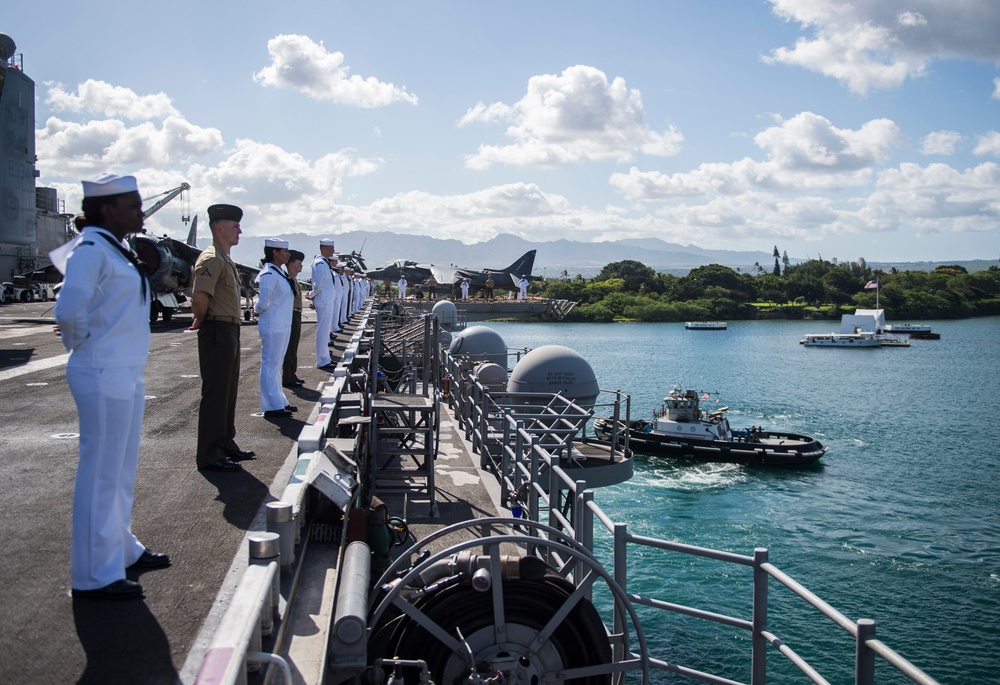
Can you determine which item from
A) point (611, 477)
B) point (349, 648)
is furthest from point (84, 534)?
point (611, 477)

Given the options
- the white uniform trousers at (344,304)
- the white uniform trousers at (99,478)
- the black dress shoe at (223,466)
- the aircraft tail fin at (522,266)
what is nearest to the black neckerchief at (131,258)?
the white uniform trousers at (99,478)

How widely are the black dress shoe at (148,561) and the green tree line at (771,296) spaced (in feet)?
415

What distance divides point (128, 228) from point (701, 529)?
23.4m

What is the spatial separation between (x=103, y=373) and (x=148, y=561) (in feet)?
3.79

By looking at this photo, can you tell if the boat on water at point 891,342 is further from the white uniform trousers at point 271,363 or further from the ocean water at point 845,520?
the white uniform trousers at point 271,363

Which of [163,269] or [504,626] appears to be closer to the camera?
[504,626]

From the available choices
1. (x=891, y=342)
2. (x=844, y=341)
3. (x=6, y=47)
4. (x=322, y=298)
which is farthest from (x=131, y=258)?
(x=891, y=342)

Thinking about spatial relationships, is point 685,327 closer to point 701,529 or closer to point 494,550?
point 701,529

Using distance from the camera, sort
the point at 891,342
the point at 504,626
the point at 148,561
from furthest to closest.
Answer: the point at 891,342
the point at 148,561
the point at 504,626

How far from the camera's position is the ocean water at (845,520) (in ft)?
55.8

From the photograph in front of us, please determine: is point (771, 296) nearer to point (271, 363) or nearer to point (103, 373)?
point (271, 363)

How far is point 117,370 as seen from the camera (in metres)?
4.20

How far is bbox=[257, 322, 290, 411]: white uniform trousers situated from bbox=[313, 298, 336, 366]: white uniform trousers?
497 cm

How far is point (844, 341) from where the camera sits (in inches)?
3492
